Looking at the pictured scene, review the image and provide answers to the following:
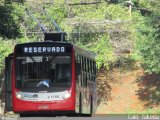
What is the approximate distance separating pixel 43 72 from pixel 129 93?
29237 mm

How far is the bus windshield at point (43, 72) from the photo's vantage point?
2527 centimetres

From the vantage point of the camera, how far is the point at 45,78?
82.9 ft

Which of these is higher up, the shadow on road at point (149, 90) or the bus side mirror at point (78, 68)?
the bus side mirror at point (78, 68)

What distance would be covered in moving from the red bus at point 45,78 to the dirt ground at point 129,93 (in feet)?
76.1

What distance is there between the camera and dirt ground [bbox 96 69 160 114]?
1986 inches

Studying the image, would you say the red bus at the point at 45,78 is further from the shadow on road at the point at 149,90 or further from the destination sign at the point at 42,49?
the shadow on road at the point at 149,90

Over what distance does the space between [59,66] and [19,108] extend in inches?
97.6

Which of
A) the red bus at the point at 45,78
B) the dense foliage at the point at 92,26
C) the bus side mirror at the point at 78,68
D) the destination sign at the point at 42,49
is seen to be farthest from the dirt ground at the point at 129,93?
the destination sign at the point at 42,49

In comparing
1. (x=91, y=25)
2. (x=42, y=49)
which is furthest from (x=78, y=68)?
(x=91, y=25)

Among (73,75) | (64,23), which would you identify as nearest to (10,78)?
(73,75)

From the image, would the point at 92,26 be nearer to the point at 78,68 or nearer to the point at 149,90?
the point at 149,90

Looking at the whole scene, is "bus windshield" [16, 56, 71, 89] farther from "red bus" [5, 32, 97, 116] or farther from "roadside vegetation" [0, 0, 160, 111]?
"roadside vegetation" [0, 0, 160, 111]

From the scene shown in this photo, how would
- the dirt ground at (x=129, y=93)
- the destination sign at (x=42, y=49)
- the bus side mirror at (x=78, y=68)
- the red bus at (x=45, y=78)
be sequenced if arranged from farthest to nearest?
1. the dirt ground at (x=129, y=93)
2. the destination sign at (x=42, y=49)
3. the bus side mirror at (x=78, y=68)
4. the red bus at (x=45, y=78)

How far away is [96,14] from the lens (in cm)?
4697
